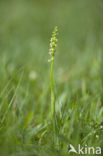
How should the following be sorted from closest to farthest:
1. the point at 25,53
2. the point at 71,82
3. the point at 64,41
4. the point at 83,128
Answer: the point at 83,128 < the point at 71,82 < the point at 25,53 < the point at 64,41

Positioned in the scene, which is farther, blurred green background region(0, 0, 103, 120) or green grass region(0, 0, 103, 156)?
blurred green background region(0, 0, 103, 120)

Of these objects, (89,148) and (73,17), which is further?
(73,17)

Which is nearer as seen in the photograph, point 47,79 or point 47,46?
point 47,79

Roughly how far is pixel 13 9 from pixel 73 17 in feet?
10.1

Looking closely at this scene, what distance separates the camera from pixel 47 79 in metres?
2.58

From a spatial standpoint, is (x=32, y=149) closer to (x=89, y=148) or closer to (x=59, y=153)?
(x=59, y=153)

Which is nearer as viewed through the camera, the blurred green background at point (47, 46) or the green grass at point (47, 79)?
the green grass at point (47, 79)

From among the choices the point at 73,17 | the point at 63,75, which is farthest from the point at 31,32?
the point at 63,75

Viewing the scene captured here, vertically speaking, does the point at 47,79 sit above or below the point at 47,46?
below

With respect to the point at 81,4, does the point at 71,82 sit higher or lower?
lower

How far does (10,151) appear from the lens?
1.20 meters

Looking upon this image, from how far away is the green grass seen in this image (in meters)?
1.33

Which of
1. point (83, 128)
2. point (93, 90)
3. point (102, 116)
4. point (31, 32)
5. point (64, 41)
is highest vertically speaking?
point (31, 32)

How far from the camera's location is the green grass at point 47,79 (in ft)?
4.36
